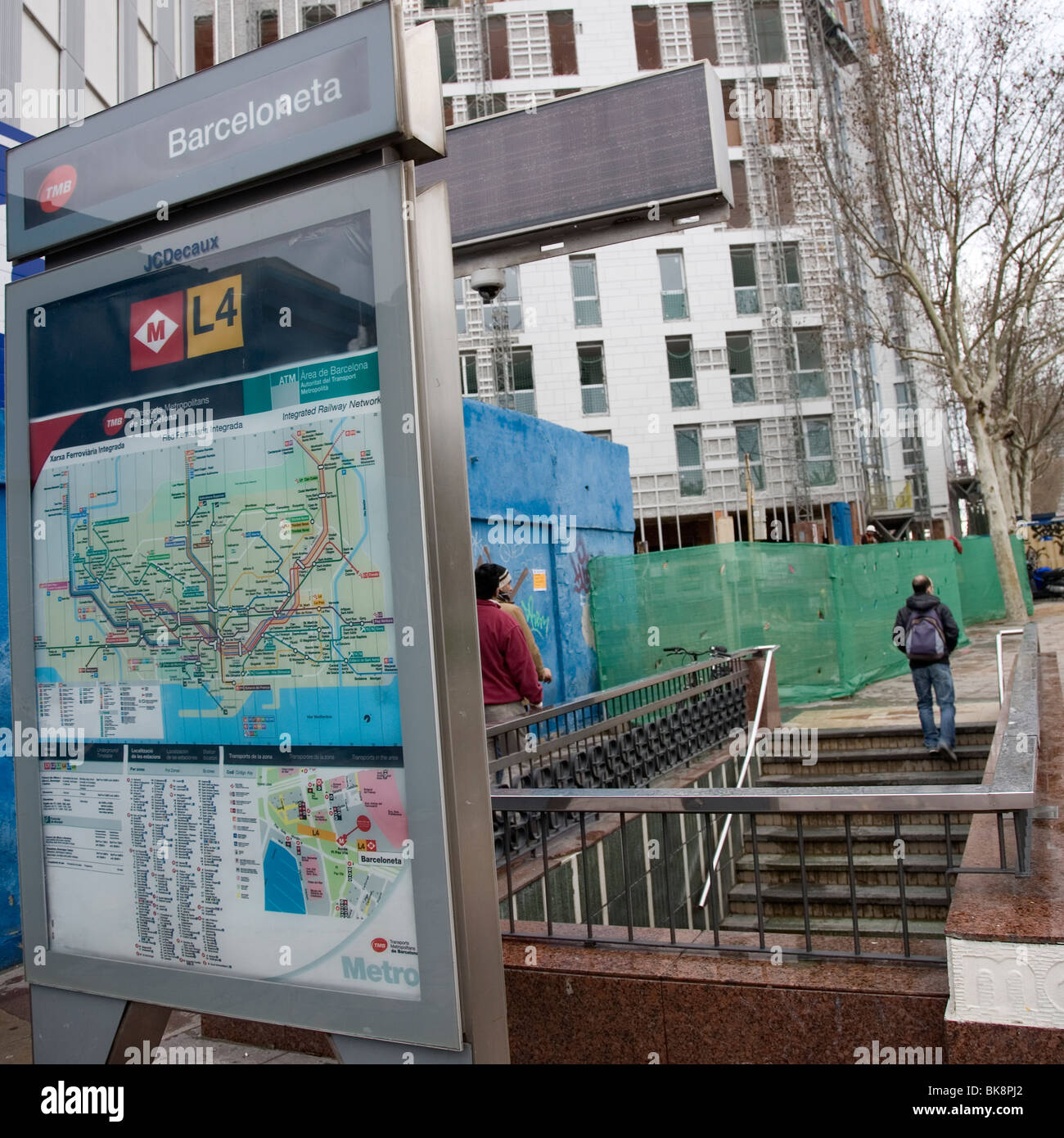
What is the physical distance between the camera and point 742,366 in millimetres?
30562

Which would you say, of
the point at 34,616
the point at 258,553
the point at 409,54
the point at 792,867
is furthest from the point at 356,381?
the point at 792,867

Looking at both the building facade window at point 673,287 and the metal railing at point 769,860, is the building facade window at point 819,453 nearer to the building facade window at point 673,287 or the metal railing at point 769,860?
the building facade window at point 673,287

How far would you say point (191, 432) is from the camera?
2.49 m

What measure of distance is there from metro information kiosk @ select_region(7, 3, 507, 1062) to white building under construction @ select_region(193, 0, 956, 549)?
26.7 m

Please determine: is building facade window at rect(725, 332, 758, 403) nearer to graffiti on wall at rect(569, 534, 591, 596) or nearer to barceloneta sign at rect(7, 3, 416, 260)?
graffiti on wall at rect(569, 534, 591, 596)

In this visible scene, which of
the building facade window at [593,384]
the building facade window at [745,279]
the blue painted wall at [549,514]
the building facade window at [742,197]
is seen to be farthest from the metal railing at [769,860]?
the building facade window at [742,197]

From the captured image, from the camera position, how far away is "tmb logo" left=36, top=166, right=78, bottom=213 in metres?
2.66

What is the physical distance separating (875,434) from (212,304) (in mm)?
33607

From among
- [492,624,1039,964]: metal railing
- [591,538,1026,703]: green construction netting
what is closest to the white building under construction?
[591,538,1026,703]: green construction netting

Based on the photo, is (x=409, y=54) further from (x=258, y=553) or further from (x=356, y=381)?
(x=258, y=553)

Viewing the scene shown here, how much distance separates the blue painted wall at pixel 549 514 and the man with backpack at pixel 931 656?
3.79m

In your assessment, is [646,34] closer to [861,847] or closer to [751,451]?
[751,451]

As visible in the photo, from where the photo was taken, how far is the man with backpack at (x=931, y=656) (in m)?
9.81

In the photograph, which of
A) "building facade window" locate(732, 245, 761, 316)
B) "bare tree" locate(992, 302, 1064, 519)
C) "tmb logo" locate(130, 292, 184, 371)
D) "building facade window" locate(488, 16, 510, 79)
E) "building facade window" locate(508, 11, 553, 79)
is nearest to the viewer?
"tmb logo" locate(130, 292, 184, 371)
